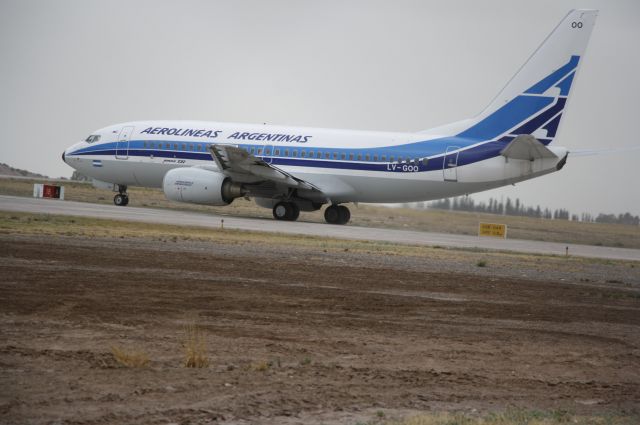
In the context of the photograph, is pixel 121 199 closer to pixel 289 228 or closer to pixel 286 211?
pixel 286 211

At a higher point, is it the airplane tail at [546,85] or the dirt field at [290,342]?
the airplane tail at [546,85]

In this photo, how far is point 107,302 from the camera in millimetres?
13766

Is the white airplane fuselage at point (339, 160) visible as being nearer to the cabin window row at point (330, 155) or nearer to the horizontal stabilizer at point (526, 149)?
the cabin window row at point (330, 155)

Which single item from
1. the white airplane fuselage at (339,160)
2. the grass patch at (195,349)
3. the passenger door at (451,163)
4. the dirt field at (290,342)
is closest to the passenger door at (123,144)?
the white airplane fuselage at (339,160)

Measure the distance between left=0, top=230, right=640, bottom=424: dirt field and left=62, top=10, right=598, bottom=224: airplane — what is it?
1736cm

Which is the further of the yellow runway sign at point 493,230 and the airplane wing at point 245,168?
the yellow runway sign at point 493,230

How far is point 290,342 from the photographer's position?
11.9 m

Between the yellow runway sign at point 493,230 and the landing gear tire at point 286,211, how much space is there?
9.60 metres

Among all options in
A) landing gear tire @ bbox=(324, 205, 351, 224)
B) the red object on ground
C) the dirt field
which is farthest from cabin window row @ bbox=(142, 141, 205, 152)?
the dirt field

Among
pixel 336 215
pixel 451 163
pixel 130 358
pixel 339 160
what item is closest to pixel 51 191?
pixel 336 215

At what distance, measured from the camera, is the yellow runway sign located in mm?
44312

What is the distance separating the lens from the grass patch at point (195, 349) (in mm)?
10188

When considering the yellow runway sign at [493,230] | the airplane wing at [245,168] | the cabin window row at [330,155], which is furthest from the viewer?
the yellow runway sign at [493,230]

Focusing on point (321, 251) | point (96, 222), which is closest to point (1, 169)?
point (96, 222)
